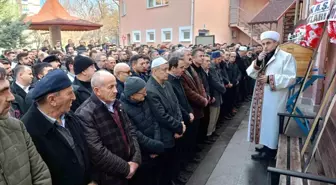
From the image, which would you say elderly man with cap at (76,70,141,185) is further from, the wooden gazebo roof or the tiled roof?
the tiled roof

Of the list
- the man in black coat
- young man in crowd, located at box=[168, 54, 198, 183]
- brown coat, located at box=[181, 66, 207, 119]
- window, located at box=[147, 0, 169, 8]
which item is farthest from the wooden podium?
window, located at box=[147, 0, 169, 8]

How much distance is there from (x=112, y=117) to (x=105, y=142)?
0.23m

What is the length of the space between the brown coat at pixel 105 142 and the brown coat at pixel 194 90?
6.28 feet

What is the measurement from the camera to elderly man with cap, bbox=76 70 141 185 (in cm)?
240

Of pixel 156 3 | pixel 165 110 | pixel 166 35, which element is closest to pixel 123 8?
pixel 156 3

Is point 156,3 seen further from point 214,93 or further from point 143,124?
point 143,124

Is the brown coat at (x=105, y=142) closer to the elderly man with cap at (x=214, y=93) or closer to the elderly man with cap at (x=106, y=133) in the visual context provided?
the elderly man with cap at (x=106, y=133)

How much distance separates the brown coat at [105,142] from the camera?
2.40 metres

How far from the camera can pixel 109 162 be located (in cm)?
242

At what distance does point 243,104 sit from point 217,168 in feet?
15.7

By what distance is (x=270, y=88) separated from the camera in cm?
415

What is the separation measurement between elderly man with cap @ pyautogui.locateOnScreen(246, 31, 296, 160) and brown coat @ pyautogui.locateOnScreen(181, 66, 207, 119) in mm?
845

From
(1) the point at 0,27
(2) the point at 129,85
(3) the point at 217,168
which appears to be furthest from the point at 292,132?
(1) the point at 0,27

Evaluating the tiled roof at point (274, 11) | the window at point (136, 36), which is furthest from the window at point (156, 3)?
the tiled roof at point (274, 11)
